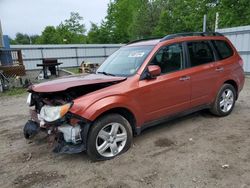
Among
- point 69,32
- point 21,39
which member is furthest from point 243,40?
point 21,39

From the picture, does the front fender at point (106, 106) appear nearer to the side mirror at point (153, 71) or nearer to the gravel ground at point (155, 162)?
the side mirror at point (153, 71)

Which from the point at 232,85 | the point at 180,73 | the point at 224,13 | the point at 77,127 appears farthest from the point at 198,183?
the point at 224,13

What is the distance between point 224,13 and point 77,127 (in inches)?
696

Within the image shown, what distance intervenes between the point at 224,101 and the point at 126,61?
252 centimetres

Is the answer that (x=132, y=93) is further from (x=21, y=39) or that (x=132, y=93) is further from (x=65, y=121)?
(x=21, y=39)

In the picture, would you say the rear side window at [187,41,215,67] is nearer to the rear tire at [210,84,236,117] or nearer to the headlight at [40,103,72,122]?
the rear tire at [210,84,236,117]

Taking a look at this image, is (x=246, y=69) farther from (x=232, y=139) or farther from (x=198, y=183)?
(x=198, y=183)

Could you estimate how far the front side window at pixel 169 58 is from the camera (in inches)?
159

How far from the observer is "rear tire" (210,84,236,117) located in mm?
5027

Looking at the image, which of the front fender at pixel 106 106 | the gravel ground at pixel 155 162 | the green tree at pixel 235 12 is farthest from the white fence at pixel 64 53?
the front fender at pixel 106 106

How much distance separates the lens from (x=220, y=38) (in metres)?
5.12

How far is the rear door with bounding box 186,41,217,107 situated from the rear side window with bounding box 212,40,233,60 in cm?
20

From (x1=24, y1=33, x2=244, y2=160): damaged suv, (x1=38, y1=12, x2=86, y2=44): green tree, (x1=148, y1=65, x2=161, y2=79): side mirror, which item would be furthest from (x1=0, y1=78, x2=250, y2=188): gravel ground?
(x1=38, y1=12, x2=86, y2=44): green tree

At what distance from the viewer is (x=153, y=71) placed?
3.71m
